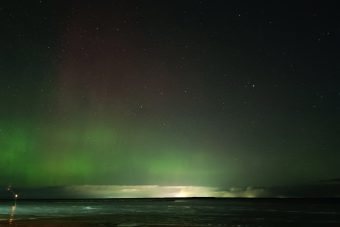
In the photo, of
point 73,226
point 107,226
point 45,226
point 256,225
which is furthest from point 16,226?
point 256,225

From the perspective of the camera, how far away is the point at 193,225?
120 ft

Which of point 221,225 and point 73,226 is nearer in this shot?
point 73,226

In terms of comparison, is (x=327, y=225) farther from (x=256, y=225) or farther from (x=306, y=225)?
(x=256, y=225)

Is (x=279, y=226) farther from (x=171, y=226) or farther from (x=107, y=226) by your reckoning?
(x=107, y=226)

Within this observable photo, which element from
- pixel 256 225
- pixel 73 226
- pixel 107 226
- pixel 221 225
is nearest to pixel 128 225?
pixel 107 226

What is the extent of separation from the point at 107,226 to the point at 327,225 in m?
17.6

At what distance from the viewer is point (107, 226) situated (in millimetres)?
35438

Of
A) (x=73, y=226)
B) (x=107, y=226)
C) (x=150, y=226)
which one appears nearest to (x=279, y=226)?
(x=150, y=226)

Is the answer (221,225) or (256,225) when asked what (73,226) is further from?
(256,225)

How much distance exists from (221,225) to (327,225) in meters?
8.56

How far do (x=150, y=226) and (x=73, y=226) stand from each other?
5839mm

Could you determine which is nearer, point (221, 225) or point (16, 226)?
point (16, 226)

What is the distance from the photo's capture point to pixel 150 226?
115 feet

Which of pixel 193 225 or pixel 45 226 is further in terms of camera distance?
pixel 193 225
